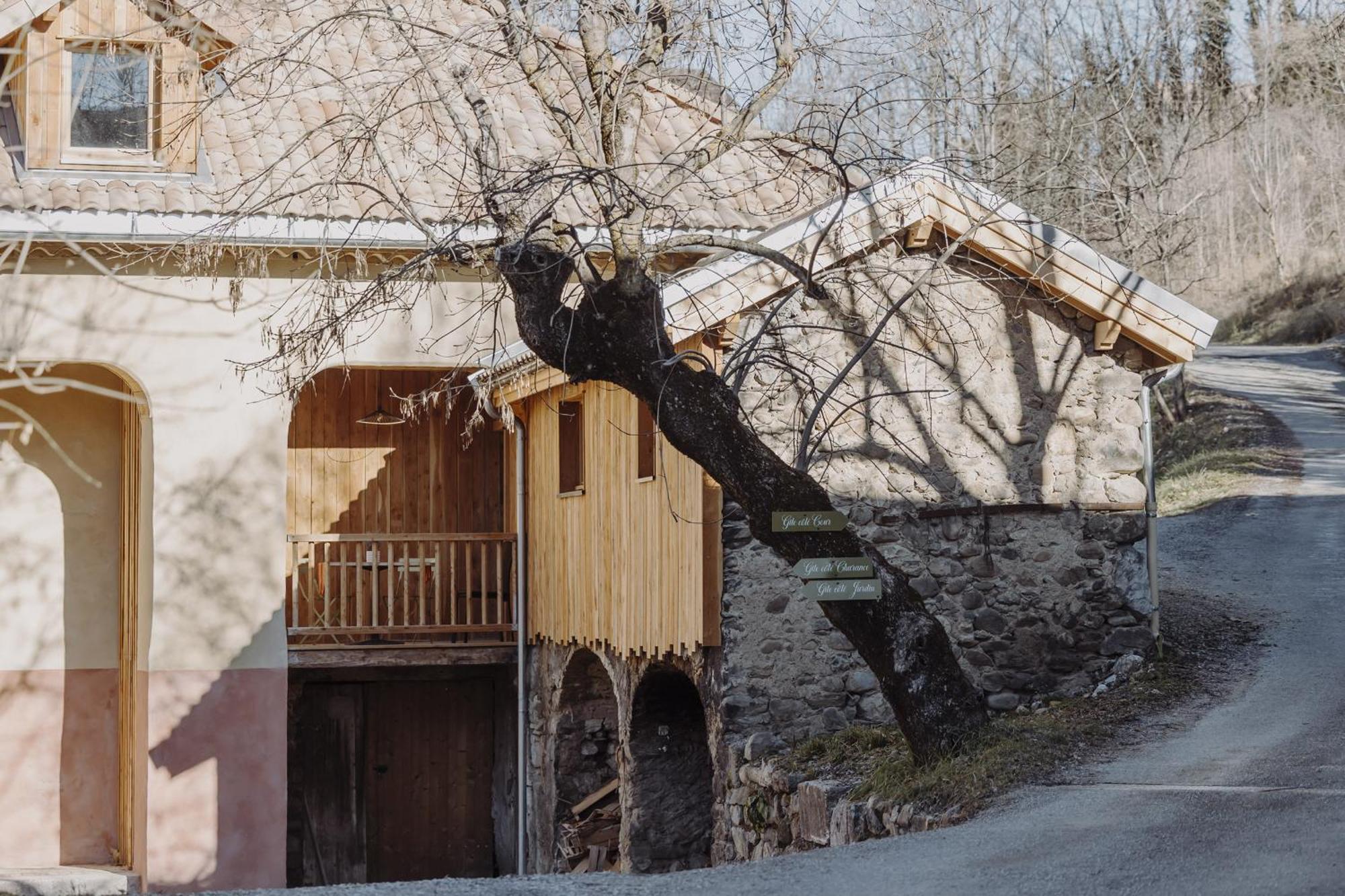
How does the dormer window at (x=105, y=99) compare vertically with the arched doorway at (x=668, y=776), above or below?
above

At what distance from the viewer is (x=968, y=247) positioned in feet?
39.1

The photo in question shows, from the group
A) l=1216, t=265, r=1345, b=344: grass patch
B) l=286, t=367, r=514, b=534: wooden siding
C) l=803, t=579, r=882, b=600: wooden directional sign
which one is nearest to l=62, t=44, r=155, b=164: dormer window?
l=286, t=367, r=514, b=534: wooden siding

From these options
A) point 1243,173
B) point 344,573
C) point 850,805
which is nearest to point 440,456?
point 344,573

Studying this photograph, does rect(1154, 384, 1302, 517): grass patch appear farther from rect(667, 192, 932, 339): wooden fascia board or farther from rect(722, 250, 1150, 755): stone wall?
rect(667, 192, 932, 339): wooden fascia board

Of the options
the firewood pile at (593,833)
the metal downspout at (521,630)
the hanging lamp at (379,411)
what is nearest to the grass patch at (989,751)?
the firewood pile at (593,833)

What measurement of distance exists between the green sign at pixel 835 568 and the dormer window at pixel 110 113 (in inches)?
309

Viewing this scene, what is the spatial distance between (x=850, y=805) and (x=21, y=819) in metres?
9.11

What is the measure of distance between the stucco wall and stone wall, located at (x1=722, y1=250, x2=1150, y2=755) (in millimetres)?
3562

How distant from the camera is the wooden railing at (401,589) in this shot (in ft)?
48.8

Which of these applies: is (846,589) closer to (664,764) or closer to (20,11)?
(664,764)

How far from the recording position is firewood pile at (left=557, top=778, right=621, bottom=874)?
1418cm

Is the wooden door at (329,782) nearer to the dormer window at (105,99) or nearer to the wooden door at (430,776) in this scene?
the wooden door at (430,776)

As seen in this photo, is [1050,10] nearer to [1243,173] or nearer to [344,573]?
[344,573]

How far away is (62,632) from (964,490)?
8.72 meters
